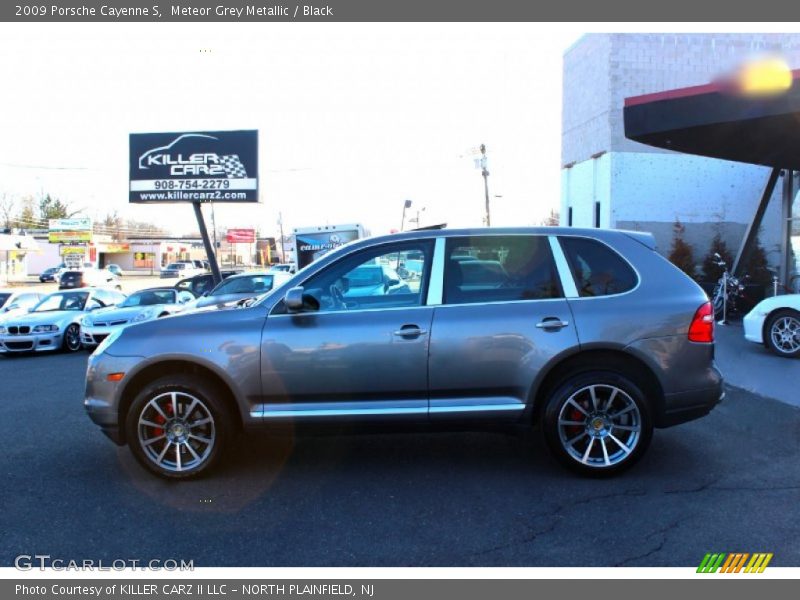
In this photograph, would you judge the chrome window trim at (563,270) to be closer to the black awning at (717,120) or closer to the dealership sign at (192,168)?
the black awning at (717,120)

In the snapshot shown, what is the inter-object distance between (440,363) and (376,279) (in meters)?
0.89

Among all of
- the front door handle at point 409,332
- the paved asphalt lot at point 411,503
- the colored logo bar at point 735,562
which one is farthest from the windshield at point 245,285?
the colored logo bar at point 735,562

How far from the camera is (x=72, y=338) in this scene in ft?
44.8

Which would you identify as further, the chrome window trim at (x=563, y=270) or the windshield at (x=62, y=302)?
the windshield at (x=62, y=302)

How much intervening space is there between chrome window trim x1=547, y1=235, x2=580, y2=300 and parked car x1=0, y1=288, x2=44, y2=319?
13779 millimetres

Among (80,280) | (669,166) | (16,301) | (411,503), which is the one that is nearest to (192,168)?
(16,301)

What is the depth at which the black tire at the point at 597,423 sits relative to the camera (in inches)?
179

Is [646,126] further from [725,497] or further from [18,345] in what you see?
[18,345]

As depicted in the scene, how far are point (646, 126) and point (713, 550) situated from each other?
905 cm

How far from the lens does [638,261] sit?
4.77 meters

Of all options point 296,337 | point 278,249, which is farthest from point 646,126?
point 278,249

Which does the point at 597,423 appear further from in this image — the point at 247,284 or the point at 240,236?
the point at 240,236

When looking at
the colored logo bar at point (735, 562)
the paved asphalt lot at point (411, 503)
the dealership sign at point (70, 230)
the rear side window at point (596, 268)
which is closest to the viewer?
the colored logo bar at point (735, 562)

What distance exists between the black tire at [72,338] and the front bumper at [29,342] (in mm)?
285
